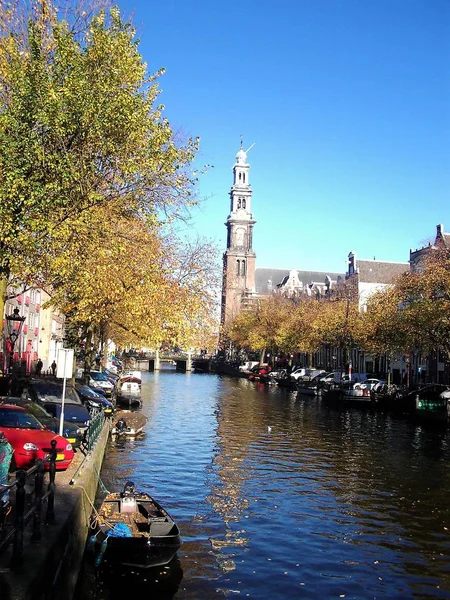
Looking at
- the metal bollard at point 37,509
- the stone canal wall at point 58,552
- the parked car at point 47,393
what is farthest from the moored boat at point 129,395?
the metal bollard at point 37,509

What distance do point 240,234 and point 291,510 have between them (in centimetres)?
15240

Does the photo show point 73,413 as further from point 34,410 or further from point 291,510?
point 291,510

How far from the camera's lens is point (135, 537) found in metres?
12.6

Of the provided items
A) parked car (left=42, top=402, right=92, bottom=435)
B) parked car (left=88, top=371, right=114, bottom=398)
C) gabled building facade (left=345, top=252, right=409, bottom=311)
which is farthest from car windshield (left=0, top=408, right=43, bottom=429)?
gabled building facade (left=345, top=252, right=409, bottom=311)

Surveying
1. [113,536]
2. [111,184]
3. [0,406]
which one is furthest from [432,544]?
[111,184]

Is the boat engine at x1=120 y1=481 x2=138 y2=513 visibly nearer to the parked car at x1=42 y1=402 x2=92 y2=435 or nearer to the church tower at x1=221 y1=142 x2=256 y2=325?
the parked car at x1=42 y1=402 x2=92 y2=435

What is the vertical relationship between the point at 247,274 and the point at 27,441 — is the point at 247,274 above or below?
above

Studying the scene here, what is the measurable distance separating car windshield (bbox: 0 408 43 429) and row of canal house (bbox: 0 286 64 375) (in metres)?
23.8

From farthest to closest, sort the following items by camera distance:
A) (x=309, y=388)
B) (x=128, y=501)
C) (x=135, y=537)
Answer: (x=309, y=388) < (x=128, y=501) < (x=135, y=537)

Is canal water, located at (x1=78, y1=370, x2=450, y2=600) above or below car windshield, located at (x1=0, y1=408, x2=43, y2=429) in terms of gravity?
below

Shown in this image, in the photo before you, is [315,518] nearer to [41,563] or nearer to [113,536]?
[113,536]

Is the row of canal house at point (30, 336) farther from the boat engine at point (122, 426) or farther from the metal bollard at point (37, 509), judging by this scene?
the metal bollard at point (37, 509)

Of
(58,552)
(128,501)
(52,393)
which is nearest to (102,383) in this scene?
(52,393)

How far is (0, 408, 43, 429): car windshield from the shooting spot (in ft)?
56.2
